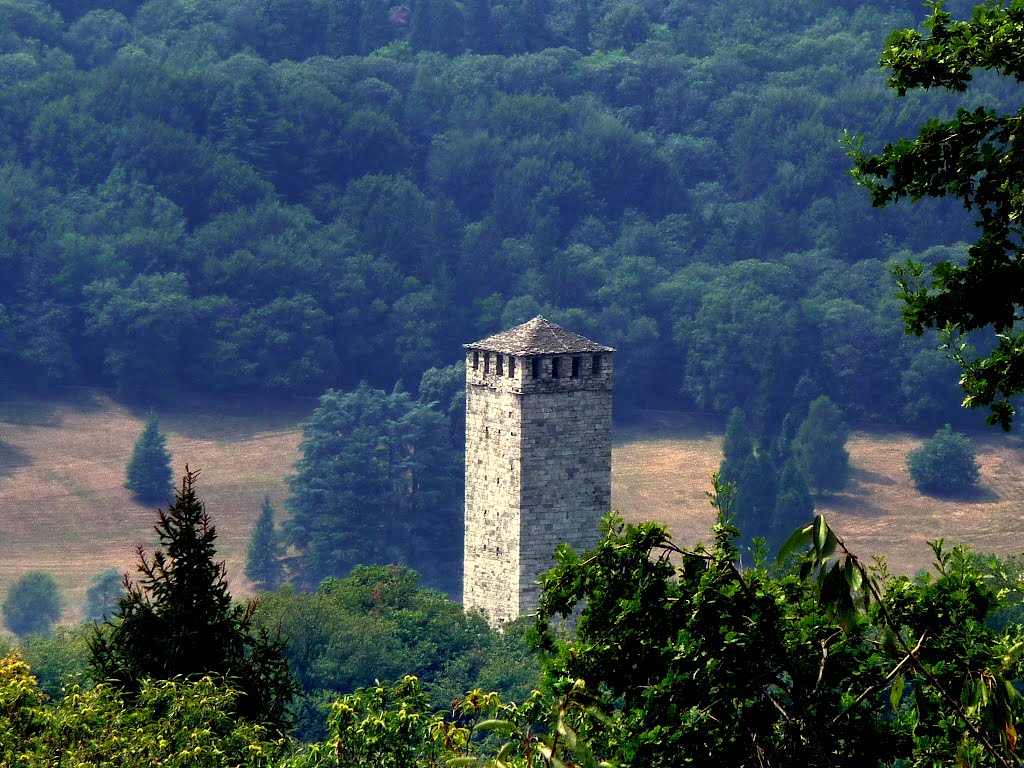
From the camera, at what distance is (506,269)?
124125 mm

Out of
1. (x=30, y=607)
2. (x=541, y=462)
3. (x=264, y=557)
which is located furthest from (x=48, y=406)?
(x=541, y=462)

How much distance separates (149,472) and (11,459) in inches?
193

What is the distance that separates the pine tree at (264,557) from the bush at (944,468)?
23765 millimetres

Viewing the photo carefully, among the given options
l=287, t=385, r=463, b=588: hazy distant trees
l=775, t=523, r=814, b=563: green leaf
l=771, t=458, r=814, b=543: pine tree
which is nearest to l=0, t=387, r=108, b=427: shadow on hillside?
l=287, t=385, r=463, b=588: hazy distant trees

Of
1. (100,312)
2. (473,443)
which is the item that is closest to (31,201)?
(100,312)

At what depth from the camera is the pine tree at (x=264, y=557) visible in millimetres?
88875

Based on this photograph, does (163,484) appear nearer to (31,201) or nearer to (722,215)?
(31,201)

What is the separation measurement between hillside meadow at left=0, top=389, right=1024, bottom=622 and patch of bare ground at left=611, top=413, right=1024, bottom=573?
0.07 metres

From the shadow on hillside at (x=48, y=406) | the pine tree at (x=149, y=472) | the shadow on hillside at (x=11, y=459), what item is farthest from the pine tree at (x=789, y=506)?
the shadow on hillside at (x=48, y=406)

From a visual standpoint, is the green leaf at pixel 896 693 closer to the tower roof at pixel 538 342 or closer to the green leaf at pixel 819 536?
the green leaf at pixel 819 536

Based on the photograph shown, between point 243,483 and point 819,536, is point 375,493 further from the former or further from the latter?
point 819,536

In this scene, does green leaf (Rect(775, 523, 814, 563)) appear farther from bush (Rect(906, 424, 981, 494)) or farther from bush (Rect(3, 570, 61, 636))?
bush (Rect(906, 424, 981, 494))

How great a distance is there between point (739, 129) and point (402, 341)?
101 feet

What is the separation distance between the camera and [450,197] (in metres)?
132
